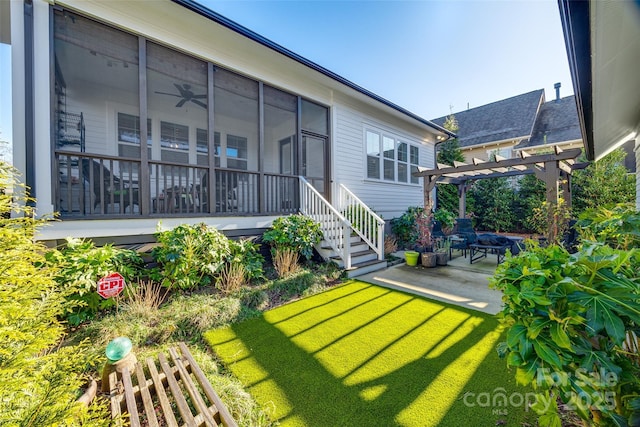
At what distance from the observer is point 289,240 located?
5.18 metres

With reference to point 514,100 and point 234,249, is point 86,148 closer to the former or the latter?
point 234,249

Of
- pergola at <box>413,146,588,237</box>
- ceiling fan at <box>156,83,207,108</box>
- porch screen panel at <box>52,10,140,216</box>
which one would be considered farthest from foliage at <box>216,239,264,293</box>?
pergola at <box>413,146,588,237</box>

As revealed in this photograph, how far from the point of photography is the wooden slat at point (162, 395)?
165 centimetres

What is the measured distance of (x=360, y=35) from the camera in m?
8.29

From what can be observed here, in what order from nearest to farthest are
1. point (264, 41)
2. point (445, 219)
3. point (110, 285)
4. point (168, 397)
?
point (168, 397) < point (110, 285) < point (264, 41) < point (445, 219)

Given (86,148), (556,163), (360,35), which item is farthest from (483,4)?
(86,148)

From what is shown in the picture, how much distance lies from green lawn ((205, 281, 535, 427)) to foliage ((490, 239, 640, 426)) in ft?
2.74

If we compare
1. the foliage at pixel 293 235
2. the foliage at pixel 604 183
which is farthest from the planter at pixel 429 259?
the foliage at pixel 604 183

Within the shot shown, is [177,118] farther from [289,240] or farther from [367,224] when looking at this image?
[367,224]

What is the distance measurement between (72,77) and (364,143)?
290 inches

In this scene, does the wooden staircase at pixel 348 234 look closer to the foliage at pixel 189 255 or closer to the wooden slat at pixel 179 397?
the foliage at pixel 189 255

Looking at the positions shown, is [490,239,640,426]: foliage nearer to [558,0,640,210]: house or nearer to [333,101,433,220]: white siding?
[558,0,640,210]: house

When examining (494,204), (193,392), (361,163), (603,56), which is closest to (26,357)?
(193,392)

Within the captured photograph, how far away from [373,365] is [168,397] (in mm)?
1790
